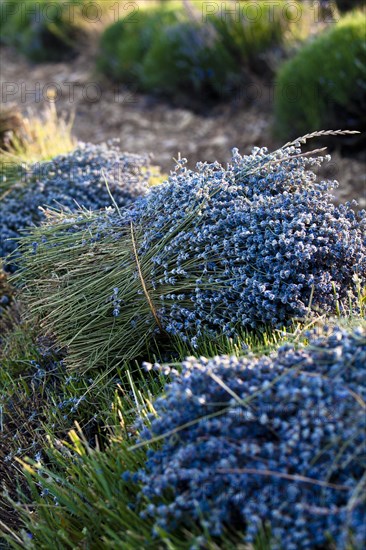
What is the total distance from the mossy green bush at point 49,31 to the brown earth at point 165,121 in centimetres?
81

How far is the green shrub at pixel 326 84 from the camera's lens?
451 cm

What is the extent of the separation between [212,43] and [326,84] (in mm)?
1814

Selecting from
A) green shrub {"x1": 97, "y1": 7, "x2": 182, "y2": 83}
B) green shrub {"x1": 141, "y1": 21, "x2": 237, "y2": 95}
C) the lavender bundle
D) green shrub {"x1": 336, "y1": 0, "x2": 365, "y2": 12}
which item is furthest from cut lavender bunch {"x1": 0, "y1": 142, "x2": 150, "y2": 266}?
green shrub {"x1": 97, "y1": 7, "x2": 182, "y2": 83}

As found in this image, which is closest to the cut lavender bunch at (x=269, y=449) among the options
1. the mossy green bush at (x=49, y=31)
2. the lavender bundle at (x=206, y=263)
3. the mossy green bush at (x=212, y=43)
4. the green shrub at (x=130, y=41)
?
the lavender bundle at (x=206, y=263)

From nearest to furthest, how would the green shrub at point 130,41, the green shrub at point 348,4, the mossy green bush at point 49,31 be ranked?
the green shrub at point 348,4
the green shrub at point 130,41
the mossy green bush at point 49,31

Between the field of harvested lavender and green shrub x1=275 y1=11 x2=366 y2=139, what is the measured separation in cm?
2

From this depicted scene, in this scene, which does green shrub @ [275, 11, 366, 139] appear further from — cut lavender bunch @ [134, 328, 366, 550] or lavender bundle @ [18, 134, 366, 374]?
cut lavender bunch @ [134, 328, 366, 550]

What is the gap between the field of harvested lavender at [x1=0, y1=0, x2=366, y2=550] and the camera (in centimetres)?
144

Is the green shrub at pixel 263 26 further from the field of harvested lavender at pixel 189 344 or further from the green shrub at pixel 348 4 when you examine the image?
the field of harvested lavender at pixel 189 344

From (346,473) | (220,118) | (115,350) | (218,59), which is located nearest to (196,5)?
(218,59)

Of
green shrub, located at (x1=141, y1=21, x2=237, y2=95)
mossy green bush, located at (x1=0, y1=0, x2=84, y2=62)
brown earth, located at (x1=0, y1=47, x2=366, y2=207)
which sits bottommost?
brown earth, located at (x1=0, y1=47, x2=366, y2=207)

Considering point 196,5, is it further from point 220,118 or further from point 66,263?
point 66,263

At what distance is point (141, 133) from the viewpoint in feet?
20.0

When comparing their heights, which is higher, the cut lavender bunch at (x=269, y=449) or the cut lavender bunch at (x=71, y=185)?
the cut lavender bunch at (x=71, y=185)
